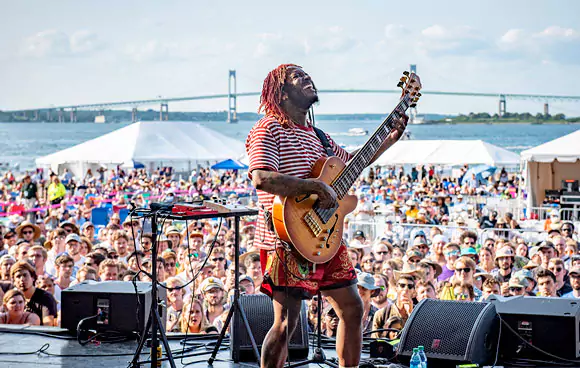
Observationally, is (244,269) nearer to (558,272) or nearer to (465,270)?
(465,270)

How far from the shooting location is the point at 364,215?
15.3 m

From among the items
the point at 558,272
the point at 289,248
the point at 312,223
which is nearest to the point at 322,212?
the point at 312,223

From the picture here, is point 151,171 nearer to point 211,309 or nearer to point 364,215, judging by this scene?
point 364,215

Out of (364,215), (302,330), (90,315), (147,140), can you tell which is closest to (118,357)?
(90,315)

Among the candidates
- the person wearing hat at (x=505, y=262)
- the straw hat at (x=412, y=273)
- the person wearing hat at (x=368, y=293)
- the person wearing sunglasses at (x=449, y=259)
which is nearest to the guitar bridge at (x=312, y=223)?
the person wearing hat at (x=368, y=293)

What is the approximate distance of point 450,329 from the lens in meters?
4.91

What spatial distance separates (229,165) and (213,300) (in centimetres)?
1489

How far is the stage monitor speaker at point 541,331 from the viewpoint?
4.88 m

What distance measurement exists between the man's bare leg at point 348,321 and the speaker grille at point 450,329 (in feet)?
2.89

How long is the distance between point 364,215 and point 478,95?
271 ft

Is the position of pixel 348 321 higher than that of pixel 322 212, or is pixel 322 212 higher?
pixel 322 212

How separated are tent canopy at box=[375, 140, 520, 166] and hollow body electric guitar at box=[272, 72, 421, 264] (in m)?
19.1

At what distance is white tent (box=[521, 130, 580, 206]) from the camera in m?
16.8

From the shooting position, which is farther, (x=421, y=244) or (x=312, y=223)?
(x=421, y=244)
